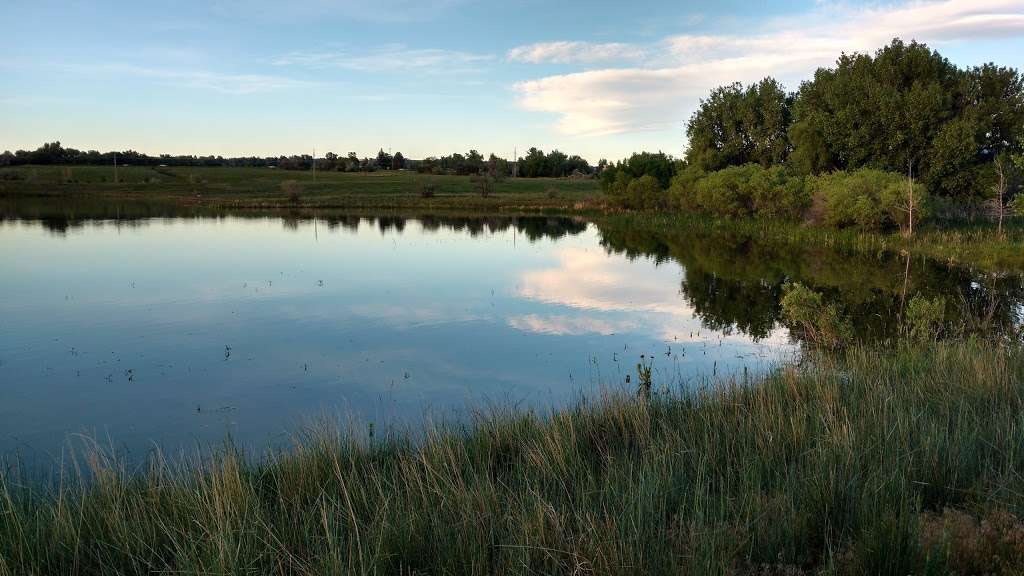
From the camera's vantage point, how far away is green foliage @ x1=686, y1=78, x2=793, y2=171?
5522 cm

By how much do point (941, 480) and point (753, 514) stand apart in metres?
1.70

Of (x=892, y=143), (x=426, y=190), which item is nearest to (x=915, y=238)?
(x=892, y=143)

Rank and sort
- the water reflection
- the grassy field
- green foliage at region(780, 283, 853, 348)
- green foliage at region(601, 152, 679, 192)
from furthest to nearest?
the grassy field
green foliage at region(601, 152, 679, 192)
the water reflection
green foliage at region(780, 283, 853, 348)

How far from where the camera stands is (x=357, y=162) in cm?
14650

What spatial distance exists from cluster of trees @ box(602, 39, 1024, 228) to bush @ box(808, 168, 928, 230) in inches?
2.3

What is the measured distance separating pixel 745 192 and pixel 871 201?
12.8 m

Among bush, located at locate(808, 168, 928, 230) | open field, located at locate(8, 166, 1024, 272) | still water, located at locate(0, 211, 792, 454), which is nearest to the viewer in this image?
still water, located at locate(0, 211, 792, 454)

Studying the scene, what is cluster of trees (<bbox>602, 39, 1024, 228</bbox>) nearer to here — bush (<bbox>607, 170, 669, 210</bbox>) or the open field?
the open field

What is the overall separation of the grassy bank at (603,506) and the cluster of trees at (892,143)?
30.0 metres

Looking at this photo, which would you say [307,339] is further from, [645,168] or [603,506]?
[645,168]

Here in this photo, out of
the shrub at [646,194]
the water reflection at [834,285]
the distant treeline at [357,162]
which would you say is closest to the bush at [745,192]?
the shrub at [646,194]

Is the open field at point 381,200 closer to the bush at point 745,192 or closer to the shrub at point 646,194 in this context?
the bush at point 745,192

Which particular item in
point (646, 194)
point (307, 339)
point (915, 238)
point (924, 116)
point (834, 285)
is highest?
point (924, 116)

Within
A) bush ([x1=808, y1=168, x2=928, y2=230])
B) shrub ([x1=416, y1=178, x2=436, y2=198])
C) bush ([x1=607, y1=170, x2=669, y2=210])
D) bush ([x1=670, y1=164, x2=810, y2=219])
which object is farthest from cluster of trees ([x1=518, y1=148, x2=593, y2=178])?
bush ([x1=808, y1=168, x2=928, y2=230])
